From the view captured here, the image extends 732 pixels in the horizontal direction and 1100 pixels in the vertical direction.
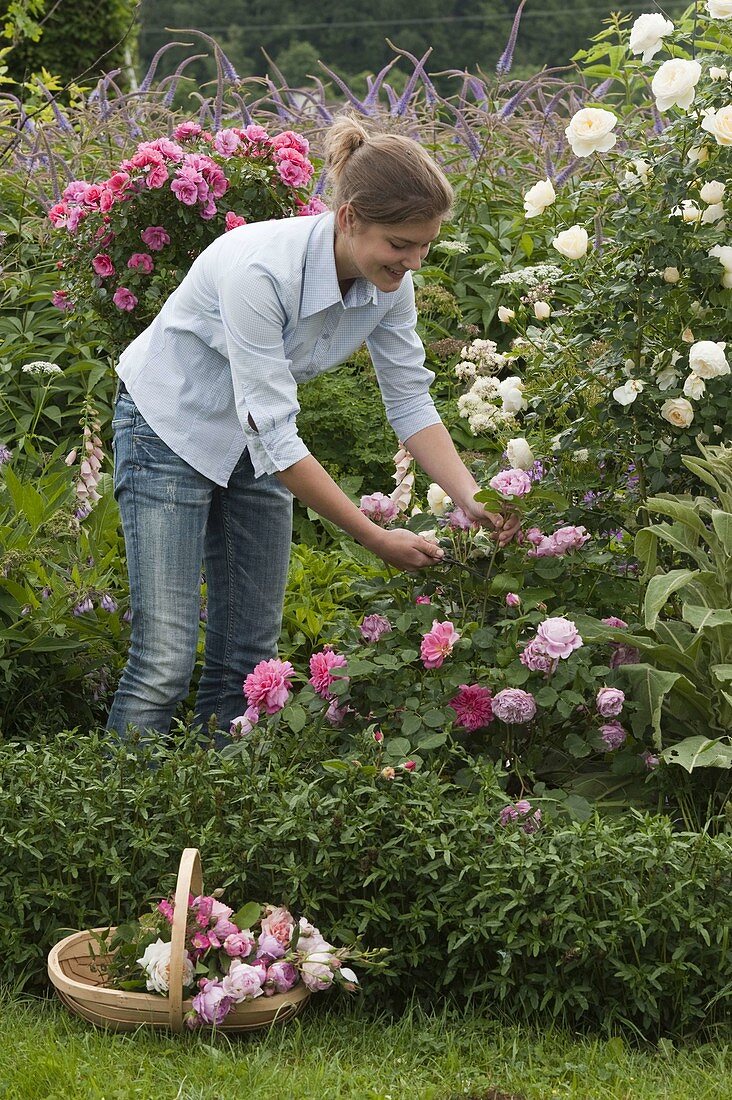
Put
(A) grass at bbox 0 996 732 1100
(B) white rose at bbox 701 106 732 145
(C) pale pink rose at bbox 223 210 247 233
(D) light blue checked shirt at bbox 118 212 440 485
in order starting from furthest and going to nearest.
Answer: (C) pale pink rose at bbox 223 210 247 233, (B) white rose at bbox 701 106 732 145, (D) light blue checked shirt at bbox 118 212 440 485, (A) grass at bbox 0 996 732 1100

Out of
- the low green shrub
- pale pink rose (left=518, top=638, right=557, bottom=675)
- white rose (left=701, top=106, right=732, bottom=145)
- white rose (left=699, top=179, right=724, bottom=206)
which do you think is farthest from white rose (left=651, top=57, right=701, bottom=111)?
the low green shrub

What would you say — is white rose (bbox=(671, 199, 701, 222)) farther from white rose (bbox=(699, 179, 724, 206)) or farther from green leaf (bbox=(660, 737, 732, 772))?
green leaf (bbox=(660, 737, 732, 772))

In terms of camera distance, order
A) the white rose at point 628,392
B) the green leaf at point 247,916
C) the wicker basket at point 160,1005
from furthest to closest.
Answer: the white rose at point 628,392
the green leaf at point 247,916
the wicker basket at point 160,1005

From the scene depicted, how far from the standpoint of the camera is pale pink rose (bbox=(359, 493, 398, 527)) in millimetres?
2994

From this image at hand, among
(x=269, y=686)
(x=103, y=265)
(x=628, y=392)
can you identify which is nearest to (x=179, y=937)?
(x=269, y=686)

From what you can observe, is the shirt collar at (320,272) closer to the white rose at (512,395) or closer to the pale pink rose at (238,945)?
the white rose at (512,395)

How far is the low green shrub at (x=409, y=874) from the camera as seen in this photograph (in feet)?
7.89

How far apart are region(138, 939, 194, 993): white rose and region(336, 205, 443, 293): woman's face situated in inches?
54.7

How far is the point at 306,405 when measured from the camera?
453 cm

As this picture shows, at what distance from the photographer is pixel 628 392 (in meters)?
3.04

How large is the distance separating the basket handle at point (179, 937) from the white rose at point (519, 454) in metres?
1.27

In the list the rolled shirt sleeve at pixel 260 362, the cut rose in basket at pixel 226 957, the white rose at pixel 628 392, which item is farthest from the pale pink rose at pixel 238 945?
the white rose at pixel 628 392

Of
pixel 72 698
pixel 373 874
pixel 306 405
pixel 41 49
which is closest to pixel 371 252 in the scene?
pixel 373 874

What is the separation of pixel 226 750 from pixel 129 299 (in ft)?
5.43
